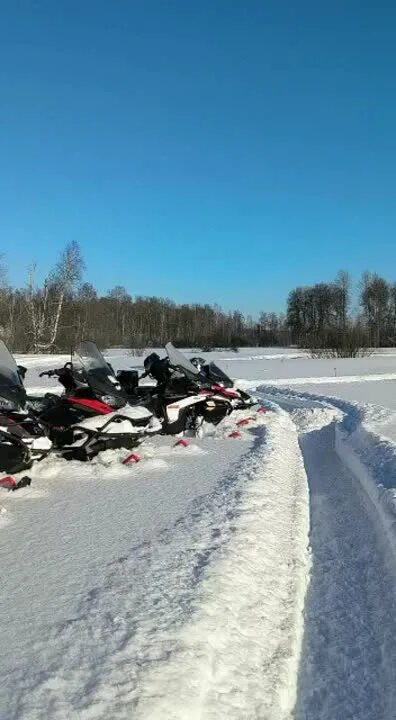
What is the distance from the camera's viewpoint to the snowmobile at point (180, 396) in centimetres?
1123

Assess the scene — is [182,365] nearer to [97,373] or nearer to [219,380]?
[219,380]

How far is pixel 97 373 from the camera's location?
9.53m

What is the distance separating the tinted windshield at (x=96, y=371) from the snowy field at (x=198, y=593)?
1.23 metres

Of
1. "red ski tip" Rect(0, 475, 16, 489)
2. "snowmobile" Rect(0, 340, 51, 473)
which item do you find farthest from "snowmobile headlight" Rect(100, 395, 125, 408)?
"red ski tip" Rect(0, 475, 16, 489)

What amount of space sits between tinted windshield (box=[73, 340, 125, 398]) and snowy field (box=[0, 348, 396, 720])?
4.05 ft

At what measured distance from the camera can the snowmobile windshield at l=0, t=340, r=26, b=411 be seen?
7059 mm

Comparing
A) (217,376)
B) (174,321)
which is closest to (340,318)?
(174,321)

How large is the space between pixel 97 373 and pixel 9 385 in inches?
88.2

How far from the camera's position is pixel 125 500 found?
21.6ft

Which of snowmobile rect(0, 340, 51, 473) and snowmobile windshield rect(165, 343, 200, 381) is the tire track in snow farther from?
snowmobile windshield rect(165, 343, 200, 381)

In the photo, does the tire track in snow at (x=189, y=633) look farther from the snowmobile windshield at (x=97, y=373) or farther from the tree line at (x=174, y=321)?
the tree line at (x=174, y=321)

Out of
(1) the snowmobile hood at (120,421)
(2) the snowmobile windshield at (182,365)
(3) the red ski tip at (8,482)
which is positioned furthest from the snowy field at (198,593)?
(2) the snowmobile windshield at (182,365)

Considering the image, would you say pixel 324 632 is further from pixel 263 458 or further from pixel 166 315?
pixel 166 315

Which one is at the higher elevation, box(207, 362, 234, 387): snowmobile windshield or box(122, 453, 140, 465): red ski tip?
box(207, 362, 234, 387): snowmobile windshield
